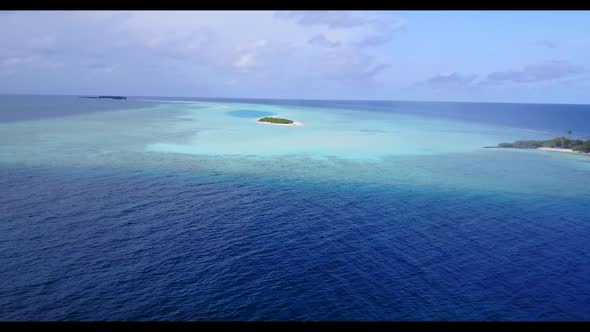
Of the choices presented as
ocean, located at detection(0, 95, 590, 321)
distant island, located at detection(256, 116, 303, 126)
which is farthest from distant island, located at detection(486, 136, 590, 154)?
distant island, located at detection(256, 116, 303, 126)

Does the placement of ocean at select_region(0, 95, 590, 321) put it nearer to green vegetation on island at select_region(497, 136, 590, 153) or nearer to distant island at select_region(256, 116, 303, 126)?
green vegetation on island at select_region(497, 136, 590, 153)

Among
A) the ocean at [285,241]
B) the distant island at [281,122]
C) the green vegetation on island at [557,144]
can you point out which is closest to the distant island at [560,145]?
the green vegetation on island at [557,144]

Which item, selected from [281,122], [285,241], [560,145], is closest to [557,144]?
[560,145]

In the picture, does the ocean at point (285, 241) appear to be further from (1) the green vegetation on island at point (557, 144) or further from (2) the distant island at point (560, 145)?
(1) the green vegetation on island at point (557, 144)
